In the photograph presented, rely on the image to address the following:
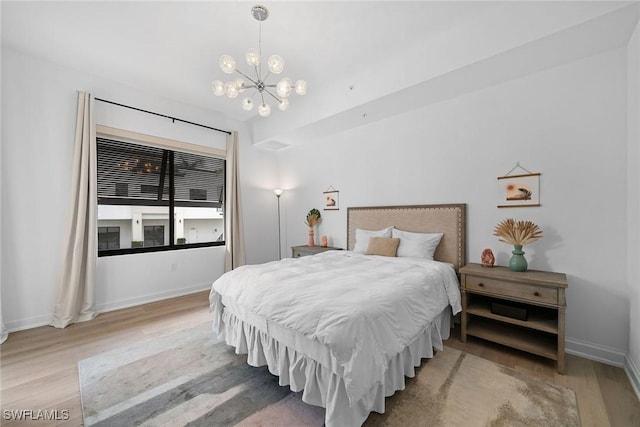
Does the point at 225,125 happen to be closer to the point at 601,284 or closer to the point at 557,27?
the point at 557,27

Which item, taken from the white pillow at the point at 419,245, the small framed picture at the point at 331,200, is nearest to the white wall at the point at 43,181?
the small framed picture at the point at 331,200

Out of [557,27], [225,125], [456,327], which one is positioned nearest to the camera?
[557,27]

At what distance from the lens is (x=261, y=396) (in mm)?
1711

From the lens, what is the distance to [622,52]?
2057 millimetres

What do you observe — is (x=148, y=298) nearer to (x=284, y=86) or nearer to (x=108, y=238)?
(x=108, y=238)

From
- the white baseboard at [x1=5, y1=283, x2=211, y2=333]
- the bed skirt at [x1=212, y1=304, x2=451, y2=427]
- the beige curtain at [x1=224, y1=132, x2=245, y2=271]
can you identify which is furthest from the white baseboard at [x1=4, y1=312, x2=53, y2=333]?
the bed skirt at [x1=212, y1=304, x2=451, y2=427]

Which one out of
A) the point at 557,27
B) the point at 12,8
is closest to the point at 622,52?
the point at 557,27

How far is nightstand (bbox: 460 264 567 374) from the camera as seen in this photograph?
1.96m

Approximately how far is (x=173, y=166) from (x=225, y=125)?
1154 millimetres

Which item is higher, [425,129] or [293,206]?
[425,129]

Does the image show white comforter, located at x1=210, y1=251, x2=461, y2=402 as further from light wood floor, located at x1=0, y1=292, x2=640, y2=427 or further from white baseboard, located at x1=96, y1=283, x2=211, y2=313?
white baseboard, located at x1=96, y1=283, x2=211, y2=313

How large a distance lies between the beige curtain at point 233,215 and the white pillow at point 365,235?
85.2 inches

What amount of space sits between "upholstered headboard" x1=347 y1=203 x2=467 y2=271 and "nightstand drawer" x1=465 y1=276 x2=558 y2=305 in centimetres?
41

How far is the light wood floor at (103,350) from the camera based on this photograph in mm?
1618
